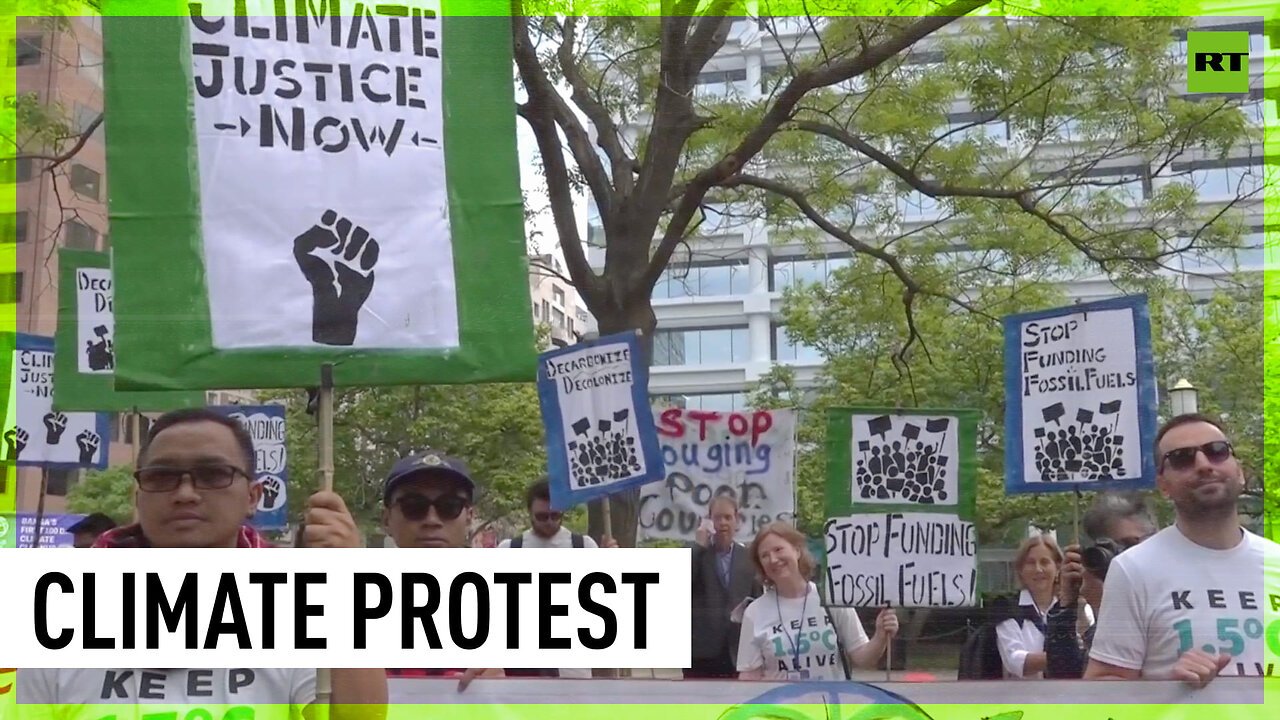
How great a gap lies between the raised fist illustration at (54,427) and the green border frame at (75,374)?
5cm

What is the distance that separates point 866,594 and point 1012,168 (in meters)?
1.12

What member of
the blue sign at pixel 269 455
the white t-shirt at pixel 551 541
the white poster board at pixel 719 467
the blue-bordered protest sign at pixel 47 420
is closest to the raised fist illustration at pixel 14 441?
the blue-bordered protest sign at pixel 47 420

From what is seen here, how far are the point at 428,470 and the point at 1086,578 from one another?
1608mm

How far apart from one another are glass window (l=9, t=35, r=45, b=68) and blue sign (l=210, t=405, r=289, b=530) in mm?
936

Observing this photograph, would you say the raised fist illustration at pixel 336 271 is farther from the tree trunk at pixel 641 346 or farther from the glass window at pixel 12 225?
the glass window at pixel 12 225

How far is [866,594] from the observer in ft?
11.2

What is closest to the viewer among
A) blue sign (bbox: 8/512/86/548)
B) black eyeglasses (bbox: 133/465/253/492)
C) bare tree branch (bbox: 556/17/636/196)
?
black eyeglasses (bbox: 133/465/253/492)

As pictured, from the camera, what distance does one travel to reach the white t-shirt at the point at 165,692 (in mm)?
2990

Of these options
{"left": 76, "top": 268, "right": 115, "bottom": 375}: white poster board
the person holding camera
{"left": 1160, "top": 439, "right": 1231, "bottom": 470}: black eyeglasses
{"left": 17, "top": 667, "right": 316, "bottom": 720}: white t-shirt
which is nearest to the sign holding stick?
the person holding camera

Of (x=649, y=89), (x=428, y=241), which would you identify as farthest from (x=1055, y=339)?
(x=428, y=241)

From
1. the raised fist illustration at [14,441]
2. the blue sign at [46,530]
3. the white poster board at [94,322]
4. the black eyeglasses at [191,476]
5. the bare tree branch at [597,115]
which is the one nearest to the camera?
the black eyeglasses at [191,476]

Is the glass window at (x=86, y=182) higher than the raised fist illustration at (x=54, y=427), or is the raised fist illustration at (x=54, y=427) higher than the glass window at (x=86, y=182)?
the glass window at (x=86, y=182)

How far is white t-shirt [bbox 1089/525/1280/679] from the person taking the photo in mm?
3328

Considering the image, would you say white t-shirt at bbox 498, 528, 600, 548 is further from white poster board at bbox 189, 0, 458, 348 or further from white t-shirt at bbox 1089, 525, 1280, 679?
white t-shirt at bbox 1089, 525, 1280, 679
